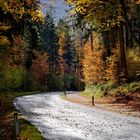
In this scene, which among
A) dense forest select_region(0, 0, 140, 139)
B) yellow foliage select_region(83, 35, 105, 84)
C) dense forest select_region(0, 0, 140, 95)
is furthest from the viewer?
yellow foliage select_region(83, 35, 105, 84)

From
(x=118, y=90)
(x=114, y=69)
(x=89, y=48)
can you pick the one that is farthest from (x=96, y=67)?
(x=89, y=48)

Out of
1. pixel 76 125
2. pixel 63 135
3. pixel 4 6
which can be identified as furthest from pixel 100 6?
pixel 4 6

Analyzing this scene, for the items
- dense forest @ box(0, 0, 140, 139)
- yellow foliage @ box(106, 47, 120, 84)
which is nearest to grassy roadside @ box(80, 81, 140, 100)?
dense forest @ box(0, 0, 140, 139)

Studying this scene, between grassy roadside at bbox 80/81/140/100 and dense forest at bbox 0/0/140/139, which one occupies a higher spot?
dense forest at bbox 0/0/140/139

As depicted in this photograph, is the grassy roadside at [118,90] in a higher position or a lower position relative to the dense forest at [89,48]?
lower

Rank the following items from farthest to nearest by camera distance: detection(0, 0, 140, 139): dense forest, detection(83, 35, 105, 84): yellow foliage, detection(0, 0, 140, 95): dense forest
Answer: detection(83, 35, 105, 84): yellow foliage
detection(0, 0, 140, 95): dense forest
detection(0, 0, 140, 139): dense forest

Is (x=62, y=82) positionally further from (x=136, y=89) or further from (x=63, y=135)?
(x=63, y=135)

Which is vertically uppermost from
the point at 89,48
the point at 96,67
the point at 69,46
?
the point at 69,46

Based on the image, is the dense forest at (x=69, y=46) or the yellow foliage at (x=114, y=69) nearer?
the dense forest at (x=69, y=46)

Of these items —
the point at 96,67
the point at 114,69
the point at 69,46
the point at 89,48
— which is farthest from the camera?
the point at 69,46

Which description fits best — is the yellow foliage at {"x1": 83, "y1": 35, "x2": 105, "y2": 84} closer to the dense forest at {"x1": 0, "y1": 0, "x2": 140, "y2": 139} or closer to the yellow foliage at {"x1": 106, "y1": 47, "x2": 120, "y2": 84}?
the dense forest at {"x1": 0, "y1": 0, "x2": 140, "y2": 139}

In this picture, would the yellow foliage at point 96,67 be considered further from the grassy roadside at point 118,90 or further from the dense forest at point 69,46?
the grassy roadside at point 118,90

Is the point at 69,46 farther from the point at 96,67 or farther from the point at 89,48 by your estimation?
the point at 96,67

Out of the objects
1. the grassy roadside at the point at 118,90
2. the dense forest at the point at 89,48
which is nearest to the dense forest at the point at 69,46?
the dense forest at the point at 89,48
